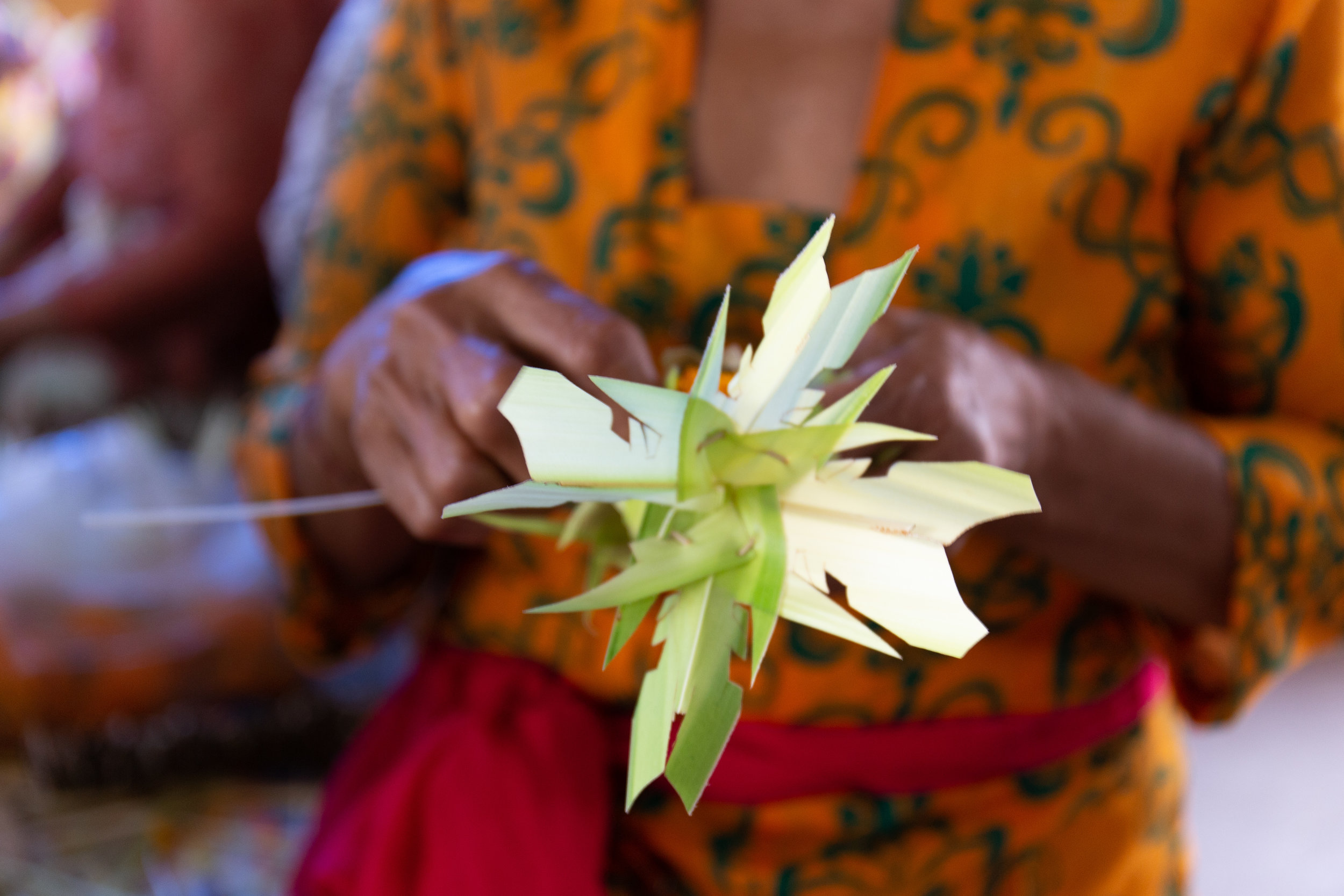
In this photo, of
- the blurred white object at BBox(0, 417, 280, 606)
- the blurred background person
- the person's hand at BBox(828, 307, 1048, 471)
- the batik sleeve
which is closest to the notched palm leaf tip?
the person's hand at BBox(828, 307, 1048, 471)

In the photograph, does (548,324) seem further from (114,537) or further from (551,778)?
(114,537)

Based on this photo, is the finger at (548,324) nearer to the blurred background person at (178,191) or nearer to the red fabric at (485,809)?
the red fabric at (485,809)

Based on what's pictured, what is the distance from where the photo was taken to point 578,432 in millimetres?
208

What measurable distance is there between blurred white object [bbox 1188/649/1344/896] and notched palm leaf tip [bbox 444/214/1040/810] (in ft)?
3.15

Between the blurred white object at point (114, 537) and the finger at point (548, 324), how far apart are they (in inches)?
15.8

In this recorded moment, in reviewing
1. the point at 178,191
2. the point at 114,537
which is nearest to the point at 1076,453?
the point at 114,537

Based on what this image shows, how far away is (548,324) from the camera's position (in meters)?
0.31

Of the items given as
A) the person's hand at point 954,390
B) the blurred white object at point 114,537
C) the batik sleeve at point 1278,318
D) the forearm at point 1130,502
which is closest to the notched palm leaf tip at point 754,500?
the person's hand at point 954,390

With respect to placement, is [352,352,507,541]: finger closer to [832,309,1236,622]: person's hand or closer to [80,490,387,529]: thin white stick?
[80,490,387,529]: thin white stick

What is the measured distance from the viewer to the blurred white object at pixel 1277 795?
3.51 feet

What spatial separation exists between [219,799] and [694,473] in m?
0.54

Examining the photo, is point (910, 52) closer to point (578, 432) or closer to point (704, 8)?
point (704, 8)

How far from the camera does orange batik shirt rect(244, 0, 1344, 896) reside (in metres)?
0.41

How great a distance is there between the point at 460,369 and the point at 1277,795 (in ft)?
4.39
